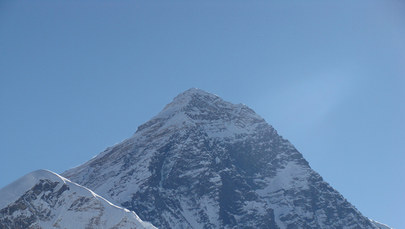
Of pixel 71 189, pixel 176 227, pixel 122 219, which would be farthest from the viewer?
pixel 176 227

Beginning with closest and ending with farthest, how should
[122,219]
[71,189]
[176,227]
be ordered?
[122,219] < [71,189] < [176,227]

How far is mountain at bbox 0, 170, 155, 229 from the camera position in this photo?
157250 mm

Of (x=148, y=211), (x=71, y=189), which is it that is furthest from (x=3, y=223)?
(x=148, y=211)

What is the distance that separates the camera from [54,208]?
16275cm

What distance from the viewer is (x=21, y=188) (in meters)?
165

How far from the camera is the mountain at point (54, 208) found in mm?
157250

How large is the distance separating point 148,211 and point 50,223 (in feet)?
142

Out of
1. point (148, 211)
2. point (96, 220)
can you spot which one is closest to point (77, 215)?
point (96, 220)

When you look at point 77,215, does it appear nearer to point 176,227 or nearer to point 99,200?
point 99,200

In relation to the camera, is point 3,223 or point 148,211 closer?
→ point 3,223

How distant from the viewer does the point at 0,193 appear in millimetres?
163625

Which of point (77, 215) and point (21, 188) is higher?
point (21, 188)

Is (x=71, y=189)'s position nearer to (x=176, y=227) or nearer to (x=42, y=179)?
(x=42, y=179)

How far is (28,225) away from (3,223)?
413cm
